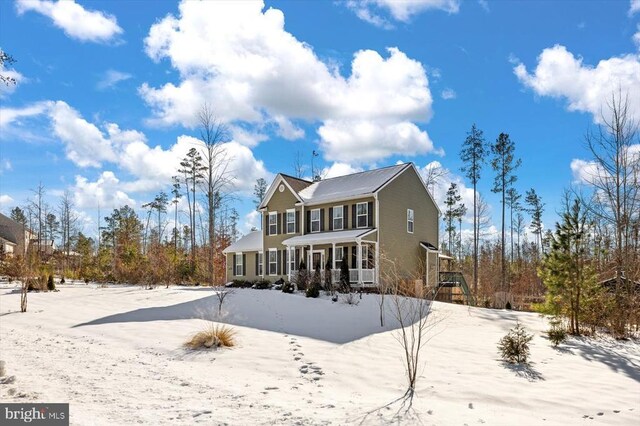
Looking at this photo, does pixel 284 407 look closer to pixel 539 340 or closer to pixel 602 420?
pixel 602 420

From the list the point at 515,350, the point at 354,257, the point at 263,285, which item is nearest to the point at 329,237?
the point at 354,257

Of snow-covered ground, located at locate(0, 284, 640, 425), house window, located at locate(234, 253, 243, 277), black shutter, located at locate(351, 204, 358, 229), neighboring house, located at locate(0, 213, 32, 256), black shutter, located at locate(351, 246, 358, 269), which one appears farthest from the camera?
neighboring house, located at locate(0, 213, 32, 256)

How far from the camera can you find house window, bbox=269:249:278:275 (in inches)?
1284

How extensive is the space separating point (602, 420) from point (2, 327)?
18.2 meters

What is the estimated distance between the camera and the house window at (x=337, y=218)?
29.4 metres

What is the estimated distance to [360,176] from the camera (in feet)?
103

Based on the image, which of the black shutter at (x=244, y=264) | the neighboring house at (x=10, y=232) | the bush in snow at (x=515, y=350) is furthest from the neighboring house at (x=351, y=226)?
the neighboring house at (x=10, y=232)

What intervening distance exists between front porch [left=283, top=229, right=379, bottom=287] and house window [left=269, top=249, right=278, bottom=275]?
1.76 m

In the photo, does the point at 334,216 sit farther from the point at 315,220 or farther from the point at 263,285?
the point at 263,285

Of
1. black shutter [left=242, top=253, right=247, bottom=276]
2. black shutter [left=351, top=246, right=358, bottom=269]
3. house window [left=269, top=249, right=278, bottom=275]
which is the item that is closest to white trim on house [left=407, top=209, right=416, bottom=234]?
black shutter [left=351, top=246, right=358, bottom=269]

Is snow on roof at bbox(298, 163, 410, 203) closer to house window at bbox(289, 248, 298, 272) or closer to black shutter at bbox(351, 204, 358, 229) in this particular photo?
black shutter at bbox(351, 204, 358, 229)

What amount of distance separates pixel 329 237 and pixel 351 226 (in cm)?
175

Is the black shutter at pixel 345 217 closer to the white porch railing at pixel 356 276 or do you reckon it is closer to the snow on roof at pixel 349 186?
the snow on roof at pixel 349 186

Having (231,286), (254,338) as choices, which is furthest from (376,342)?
(231,286)
